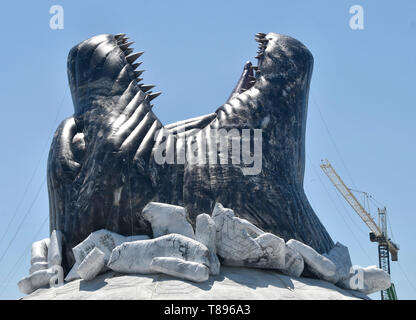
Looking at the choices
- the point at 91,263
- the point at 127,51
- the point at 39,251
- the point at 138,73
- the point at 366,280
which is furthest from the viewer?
the point at 127,51

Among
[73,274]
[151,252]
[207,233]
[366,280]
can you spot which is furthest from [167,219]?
[366,280]

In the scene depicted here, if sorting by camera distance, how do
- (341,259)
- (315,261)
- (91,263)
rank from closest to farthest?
1. (91,263)
2. (315,261)
3. (341,259)

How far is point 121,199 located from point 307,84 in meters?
7.78

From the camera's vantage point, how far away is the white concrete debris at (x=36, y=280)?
62.4ft

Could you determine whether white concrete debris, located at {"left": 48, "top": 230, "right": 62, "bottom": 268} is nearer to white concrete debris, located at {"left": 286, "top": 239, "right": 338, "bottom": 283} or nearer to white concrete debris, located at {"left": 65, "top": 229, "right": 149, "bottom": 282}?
white concrete debris, located at {"left": 65, "top": 229, "right": 149, "bottom": 282}

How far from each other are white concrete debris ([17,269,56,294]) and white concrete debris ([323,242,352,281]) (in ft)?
25.4

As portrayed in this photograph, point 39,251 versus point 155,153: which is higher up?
point 155,153

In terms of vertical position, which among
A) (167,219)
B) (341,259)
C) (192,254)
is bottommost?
(341,259)

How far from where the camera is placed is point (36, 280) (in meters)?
19.1

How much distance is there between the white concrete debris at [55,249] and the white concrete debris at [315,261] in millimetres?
6346

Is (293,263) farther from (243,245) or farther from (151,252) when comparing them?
(151,252)

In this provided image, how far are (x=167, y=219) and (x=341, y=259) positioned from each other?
534 cm

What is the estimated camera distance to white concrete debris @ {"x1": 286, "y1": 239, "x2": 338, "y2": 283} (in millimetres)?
18953

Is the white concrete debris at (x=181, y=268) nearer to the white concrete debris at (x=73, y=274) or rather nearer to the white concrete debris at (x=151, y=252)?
the white concrete debris at (x=151, y=252)
